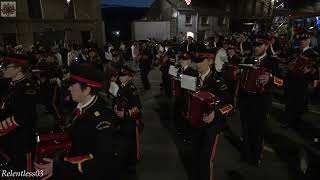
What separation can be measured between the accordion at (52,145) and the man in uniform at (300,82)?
5.72 meters

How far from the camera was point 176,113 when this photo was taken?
869 cm

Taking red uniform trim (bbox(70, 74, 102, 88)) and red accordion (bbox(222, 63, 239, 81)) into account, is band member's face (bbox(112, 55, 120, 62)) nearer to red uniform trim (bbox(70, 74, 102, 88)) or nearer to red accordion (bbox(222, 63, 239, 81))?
red accordion (bbox(222, 63, 239, 81))

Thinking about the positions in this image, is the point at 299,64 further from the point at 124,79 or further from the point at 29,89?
the point at 29,89

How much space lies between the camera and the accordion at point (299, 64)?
737 cm

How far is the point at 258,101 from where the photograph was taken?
595 centimetres

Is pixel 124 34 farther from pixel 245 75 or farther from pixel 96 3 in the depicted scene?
pixel 245 75

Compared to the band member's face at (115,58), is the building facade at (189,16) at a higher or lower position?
higher

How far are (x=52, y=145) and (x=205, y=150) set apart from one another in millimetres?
2281

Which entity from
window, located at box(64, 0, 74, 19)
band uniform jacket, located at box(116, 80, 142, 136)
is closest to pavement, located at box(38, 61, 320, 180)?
band uniform jacket, located at box(116, 80, 142, 136)

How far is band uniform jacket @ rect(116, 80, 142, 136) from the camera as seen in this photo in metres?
5.73

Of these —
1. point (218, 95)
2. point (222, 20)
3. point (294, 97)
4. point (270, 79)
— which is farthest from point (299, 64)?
point (222, 20)

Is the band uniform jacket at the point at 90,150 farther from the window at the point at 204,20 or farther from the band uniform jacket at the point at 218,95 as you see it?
the window at the point at 204,20

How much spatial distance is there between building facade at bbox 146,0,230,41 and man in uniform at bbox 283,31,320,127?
2112 cm

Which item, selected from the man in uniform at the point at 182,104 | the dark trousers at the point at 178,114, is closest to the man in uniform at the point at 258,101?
the man in uniform at the point at 182,104
